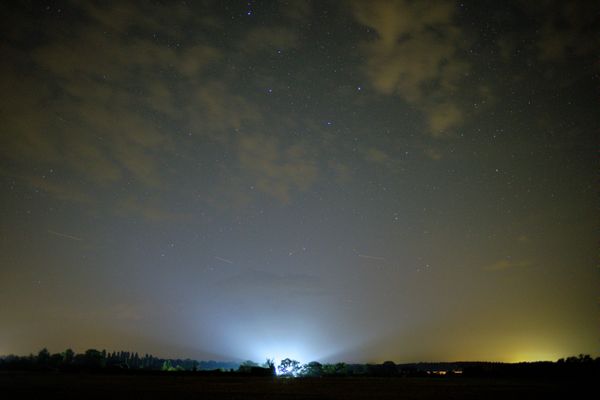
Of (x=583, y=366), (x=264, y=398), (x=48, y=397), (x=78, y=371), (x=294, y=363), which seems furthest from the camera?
(x=294, y=363)

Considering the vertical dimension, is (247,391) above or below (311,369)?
above

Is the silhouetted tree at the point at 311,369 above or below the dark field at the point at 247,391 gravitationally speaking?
below

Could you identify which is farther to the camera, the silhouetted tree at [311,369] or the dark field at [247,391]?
the silhouetted tree at [311,369]

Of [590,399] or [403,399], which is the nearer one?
[590,399]

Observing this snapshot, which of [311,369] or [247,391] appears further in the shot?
[311,369]

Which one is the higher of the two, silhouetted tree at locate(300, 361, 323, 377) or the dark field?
the dark field

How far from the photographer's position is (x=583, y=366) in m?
52.5

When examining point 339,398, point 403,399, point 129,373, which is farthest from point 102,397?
point 129,373

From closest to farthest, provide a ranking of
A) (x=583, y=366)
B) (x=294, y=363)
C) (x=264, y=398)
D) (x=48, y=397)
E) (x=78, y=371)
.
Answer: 1. (x=48, y=397)
2. (x=264, y=398)
3. (x=78, y=371)
4. (x=583, y=366)
5. (x=294, y=363)

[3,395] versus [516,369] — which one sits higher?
[3,395]

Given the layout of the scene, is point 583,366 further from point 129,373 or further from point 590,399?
point 129,373

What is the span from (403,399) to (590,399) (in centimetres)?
775

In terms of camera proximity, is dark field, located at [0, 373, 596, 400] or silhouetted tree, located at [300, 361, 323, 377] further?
silhouetted tree, located at [300, 361, 323, 377]

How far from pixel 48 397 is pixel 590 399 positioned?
2265 cm
